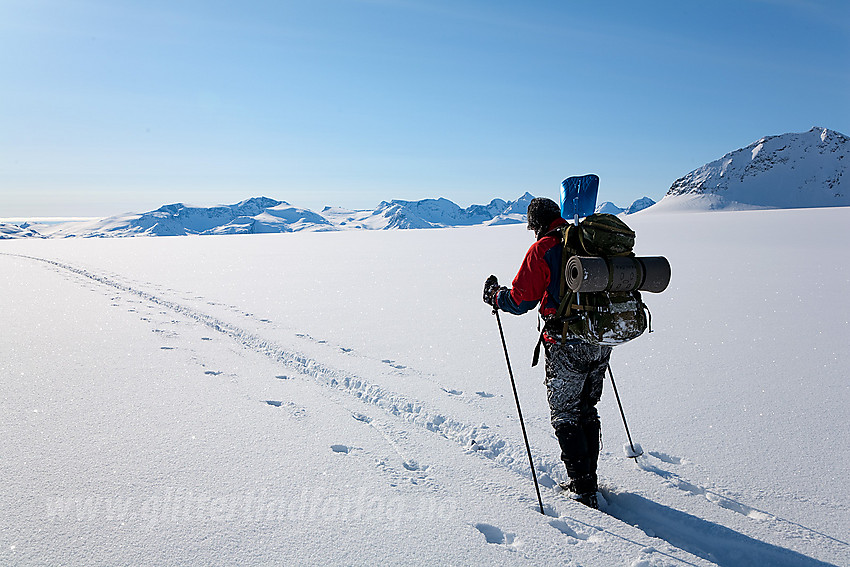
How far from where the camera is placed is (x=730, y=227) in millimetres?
30781

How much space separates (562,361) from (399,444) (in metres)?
1.64

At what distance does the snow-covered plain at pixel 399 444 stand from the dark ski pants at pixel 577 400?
1.01ft

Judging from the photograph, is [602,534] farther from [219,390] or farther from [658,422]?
[219,390]

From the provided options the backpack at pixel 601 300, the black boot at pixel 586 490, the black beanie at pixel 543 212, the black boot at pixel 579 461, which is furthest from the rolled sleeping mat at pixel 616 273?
the black boot at pixel 586 490

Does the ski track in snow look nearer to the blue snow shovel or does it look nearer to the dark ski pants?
the dark ski pants

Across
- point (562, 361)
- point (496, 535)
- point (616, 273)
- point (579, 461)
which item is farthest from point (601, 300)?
point (496, 535)

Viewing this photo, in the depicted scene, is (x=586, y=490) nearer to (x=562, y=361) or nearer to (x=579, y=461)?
(x=579, y=461)

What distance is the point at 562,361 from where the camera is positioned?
11.4 ft

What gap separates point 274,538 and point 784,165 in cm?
21752

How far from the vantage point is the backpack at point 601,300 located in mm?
3164

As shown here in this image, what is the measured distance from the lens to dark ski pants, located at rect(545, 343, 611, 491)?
135 inches

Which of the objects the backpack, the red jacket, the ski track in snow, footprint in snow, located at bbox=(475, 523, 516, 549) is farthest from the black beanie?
footprint in snow, located at bbox=(475, 523, 516, 549)

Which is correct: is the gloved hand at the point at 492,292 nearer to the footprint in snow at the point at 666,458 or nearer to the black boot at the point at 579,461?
the black boot at the point at 579,461

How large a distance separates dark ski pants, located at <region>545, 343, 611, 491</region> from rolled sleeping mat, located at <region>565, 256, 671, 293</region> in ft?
1.76
